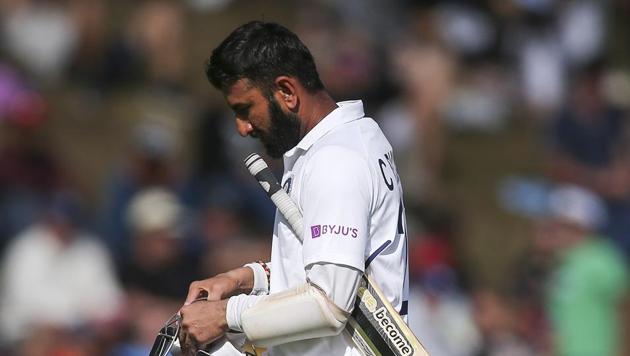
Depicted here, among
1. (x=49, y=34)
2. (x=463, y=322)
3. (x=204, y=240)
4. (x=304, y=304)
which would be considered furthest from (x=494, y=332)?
Answer: (x=304, y=304)

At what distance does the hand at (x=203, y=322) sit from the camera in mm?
4848

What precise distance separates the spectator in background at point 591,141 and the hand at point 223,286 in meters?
8.05

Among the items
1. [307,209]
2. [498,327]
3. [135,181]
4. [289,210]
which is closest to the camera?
[307,209]

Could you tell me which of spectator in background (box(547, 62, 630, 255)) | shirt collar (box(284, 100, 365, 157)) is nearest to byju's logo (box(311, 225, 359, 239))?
shirt collar (box(284, 100, 365, 157))

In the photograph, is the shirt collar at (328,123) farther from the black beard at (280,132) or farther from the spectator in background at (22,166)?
the spectator in background at (22,166)

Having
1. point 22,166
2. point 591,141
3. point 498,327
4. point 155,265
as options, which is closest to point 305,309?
point 155,265

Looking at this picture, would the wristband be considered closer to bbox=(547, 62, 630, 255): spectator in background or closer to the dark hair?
the dark hair

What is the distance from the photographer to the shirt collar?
4977mm

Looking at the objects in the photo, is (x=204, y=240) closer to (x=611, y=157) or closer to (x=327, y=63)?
(x=327, y=63)

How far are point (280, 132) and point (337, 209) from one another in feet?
1.56

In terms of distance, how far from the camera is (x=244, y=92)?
16.3 feet

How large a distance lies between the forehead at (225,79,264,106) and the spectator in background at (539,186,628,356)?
6195 millimetres

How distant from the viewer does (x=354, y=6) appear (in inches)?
615

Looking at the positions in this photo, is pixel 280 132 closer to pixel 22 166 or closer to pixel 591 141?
pixel 22 166
